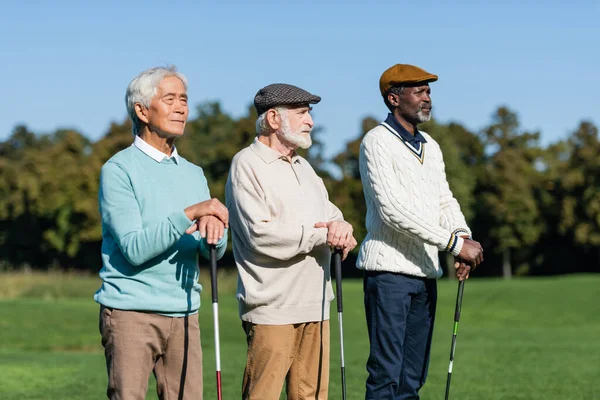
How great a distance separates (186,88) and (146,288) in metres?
1.03

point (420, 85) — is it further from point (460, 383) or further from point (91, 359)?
point (91, 359)

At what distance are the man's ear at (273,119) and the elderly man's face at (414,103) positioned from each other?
3.44ft

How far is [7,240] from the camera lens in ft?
205

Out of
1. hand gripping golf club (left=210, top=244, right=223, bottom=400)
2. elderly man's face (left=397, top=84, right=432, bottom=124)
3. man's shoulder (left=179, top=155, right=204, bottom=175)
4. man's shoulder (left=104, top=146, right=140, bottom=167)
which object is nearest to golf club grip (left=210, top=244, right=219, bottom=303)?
hand gripping golf club (left=210, top=244, right=223, bottom=400)

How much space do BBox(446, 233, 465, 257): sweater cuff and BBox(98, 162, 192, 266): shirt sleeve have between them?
1.90 meters

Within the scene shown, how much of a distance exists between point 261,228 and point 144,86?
0.93 m

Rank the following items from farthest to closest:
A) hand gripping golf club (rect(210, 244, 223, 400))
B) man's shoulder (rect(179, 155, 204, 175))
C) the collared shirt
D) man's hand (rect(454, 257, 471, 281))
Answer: the collared shirt
man's hand (rect(454, 257, 471, 281))
man's shoulder (rect(179, 155, 204, 175))
hand gripping golf club (rect(210, 244, 223, 400))

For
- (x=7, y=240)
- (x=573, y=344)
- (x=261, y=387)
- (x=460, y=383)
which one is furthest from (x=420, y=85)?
(x=7, y=240)

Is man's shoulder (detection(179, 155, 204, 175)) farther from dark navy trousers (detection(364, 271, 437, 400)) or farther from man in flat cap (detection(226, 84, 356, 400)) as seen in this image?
dark navy trousers (detection(364, 271, 437, 400))

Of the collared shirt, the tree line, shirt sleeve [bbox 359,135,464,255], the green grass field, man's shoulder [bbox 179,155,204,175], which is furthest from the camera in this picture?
the tree line

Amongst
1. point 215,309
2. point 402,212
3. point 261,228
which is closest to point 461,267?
point 402,212

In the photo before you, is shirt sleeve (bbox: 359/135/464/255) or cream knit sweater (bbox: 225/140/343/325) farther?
shirt sleeve (bbox: 359/135/464/255)

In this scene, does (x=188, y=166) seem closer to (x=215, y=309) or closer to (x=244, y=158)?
(x=244, y=158)

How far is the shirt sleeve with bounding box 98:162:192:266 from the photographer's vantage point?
4.08 meters
